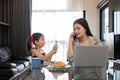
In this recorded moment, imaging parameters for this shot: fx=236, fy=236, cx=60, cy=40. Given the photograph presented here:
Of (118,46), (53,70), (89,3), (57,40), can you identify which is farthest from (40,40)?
(89,3)

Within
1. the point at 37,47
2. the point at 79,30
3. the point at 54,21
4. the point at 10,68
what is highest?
the point at 54,21

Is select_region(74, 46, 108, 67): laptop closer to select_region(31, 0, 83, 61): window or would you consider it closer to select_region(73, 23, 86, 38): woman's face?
select_region(73, 23, 86, 38): woman's face

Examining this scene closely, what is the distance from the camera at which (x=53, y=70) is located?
6.96 feet

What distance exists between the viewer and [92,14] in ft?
22.0

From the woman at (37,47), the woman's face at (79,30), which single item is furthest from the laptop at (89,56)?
the woman at (37,47)

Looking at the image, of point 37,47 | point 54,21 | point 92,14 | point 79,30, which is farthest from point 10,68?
point 92,14

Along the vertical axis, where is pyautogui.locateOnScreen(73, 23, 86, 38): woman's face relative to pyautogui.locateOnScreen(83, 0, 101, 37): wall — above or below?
below

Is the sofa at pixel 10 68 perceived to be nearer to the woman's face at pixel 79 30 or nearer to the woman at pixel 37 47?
the woman at pixel 37 47

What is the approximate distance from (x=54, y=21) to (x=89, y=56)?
499cm

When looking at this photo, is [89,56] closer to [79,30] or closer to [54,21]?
[79,30]

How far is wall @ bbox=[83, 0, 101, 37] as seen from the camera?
6703mm

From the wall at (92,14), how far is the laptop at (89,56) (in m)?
5.08

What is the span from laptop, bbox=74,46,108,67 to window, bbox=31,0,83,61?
4.88 metres

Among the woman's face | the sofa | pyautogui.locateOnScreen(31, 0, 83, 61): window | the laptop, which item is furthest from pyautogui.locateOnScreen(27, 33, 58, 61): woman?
pyautogui.locateOnScreen(31, 0, 83, 61): window
